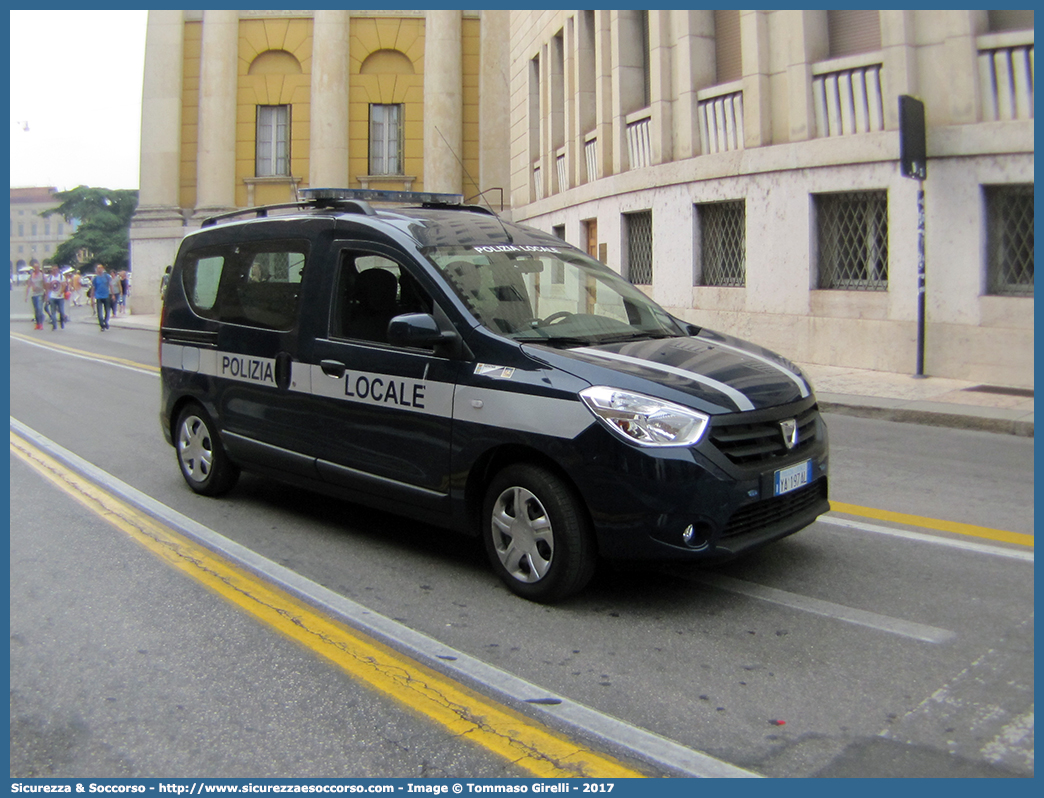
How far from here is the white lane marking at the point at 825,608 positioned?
4.28m

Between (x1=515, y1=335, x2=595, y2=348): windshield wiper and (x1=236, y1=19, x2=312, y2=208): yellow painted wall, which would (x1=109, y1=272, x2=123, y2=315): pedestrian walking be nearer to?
(x1=236, y1=19, x2=312, y2=208): yellow painted wall

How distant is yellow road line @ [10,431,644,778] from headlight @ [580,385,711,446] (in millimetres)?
1337

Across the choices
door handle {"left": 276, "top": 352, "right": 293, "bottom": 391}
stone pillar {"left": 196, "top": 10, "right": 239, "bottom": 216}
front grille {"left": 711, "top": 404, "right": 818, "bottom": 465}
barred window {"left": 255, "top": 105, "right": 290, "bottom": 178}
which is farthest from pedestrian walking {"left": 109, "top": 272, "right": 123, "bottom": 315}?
front grille {"left": 711, "top": 404, "right": 818, "bottom": 465}

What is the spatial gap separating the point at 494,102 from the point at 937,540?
96.2 ft

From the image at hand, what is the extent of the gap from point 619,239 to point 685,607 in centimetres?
1482

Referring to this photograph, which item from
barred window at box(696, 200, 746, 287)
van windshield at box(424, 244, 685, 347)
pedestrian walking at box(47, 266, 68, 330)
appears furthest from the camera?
pedestrian walking at box(47, 266, 68, 330)

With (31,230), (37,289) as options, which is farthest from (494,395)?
(31,230)

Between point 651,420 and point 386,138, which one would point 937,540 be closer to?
point 651,420

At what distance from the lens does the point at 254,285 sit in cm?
653

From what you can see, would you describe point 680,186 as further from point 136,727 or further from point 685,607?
point 136,727

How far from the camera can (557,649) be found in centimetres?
421

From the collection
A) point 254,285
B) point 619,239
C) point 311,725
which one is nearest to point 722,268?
point 619,239

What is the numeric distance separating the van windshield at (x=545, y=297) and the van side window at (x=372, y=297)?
0.21 metres

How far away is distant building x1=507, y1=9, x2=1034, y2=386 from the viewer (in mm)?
11867
